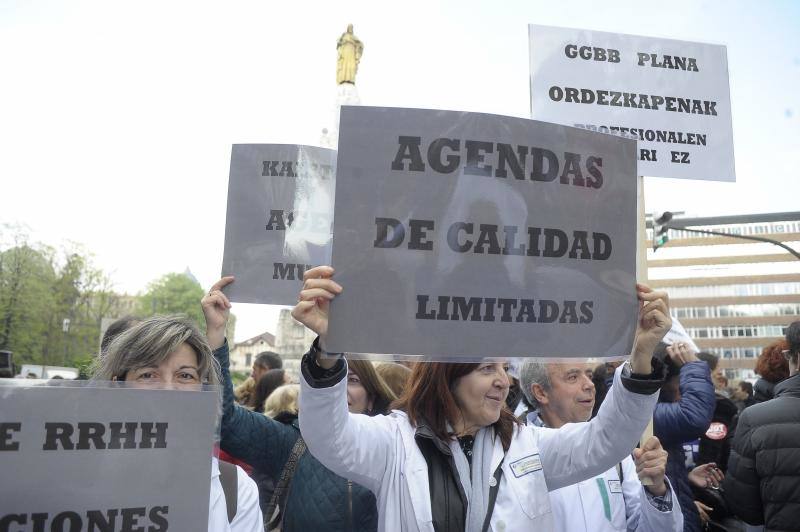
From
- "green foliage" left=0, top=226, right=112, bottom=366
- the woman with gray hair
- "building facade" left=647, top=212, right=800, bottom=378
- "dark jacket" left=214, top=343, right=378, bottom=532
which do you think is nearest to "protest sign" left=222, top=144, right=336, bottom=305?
"dark jacket" left=214, top=343, right=378, bottom=532

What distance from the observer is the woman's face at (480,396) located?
2418 mm

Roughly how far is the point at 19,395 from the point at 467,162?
53.6 inches

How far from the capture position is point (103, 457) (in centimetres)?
158

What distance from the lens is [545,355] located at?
2.16m

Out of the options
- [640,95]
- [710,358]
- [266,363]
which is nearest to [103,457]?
[640,95]

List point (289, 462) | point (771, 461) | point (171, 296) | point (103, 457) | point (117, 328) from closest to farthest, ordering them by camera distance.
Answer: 1. point (103, 457)
2. point (289, 462)
3. point (117, 328)
4. point (771, 461)
5. point (171, 296)

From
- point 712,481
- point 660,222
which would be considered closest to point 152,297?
point 660,222

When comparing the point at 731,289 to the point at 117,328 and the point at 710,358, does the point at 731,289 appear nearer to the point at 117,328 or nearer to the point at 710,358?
the point at 710,358

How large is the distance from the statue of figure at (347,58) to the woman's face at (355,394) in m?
53.9

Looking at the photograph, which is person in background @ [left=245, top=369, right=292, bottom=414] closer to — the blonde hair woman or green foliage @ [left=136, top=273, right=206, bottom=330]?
the blonde hair woman

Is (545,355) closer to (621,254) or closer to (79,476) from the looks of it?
(621,254)

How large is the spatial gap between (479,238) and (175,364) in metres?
1.12

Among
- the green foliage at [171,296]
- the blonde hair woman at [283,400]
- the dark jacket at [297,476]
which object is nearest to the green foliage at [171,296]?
the green foliage at [171,296]

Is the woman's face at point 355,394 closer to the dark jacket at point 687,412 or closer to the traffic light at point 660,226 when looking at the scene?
the dark jacket at point 687,412
